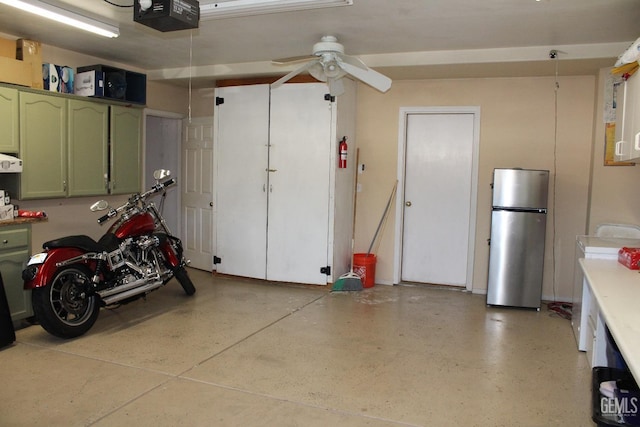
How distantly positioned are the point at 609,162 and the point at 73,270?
4.80 m

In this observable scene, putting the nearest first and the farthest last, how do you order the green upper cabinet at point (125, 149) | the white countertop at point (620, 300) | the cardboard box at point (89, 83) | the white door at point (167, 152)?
the white countertop at point (620, 300)
the cardboard box at point (89, 83)
the green upper cabinet at point (125, 149)
the white door at point (167, 152)

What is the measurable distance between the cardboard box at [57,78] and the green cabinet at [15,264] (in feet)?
4.59

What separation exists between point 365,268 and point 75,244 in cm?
304

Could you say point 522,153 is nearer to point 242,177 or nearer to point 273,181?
point 273,181

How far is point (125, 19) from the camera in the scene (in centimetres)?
407

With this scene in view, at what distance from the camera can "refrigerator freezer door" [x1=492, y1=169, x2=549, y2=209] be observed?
16.2 feet

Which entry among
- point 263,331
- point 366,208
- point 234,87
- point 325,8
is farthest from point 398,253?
point 325,8

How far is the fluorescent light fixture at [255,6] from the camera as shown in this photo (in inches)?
131

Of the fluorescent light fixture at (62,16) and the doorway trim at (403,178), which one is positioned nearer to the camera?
the fluorescent light fixture at (62,16)

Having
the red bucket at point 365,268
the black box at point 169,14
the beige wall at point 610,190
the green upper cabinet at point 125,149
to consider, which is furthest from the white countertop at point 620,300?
the green upper cabinet at point 125,149

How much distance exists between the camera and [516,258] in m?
5.05

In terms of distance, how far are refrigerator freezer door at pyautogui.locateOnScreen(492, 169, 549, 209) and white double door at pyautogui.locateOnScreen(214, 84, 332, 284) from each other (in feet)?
5.77

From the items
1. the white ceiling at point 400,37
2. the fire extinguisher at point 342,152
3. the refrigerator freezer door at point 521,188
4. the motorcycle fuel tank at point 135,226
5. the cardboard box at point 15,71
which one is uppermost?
the white ceiling at point 400,37

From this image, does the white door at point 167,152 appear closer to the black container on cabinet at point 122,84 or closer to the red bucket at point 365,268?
the black container on cabinet at point 122,84
